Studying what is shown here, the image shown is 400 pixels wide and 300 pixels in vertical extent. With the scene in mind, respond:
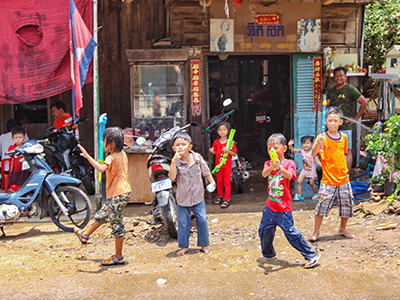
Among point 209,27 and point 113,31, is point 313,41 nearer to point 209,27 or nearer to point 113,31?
point 209,27

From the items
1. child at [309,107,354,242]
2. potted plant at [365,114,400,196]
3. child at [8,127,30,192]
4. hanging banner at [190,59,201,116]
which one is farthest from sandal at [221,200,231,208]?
child at [8,127,30,192]

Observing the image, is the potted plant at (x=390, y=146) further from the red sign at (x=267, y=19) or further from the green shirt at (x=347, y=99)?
the red sign at (x=267, y=19)

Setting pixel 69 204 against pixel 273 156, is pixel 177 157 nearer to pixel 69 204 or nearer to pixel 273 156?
pixel 273 156

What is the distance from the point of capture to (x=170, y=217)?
5707 millimetres

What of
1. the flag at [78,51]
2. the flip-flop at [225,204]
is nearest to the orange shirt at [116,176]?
the flag at [78,51]

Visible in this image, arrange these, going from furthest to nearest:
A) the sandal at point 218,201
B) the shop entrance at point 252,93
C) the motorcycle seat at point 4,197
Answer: the shop entrance at point 252,93 → the sandal at point 218,201 → the motorcycle seat at point 4,197

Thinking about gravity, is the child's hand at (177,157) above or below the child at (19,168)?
above

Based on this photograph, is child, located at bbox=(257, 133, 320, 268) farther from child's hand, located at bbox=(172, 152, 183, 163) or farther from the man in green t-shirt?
the man in green t-shirt

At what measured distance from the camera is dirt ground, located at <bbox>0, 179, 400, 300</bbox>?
4.23 meters

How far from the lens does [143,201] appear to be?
7.77 m

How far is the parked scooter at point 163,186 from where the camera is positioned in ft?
18.6

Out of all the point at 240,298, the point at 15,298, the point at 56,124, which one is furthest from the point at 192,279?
the point at 56,124

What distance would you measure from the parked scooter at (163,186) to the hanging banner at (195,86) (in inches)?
103

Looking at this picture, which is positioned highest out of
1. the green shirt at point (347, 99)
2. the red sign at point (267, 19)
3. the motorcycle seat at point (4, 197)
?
the red sign at point (267, 19)
